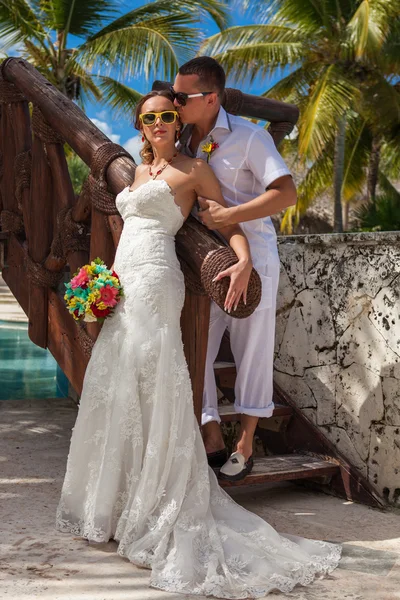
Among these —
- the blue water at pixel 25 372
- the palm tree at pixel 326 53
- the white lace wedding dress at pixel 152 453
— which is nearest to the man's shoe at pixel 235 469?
the white lace wedding dress at pixel 152 453

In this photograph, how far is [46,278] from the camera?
4.64 metres

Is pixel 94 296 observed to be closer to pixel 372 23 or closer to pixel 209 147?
pixel 209 147

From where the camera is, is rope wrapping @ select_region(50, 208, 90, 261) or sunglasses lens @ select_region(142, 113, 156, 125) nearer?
sunglasses lens @ select_region(142, 113, 156, 125)

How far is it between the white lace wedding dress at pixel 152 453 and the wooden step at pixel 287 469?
0.38 metres

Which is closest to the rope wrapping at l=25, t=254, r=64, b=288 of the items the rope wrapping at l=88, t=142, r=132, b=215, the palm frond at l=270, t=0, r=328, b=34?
the rope wrapping at l=88, t=142, r=132, b=215

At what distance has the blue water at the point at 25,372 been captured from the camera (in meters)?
7.84

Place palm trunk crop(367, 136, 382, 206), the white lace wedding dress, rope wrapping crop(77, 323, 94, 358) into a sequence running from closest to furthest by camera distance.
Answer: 1. the white lace wedding dress
2. rope wrapping crop(77, 323, 94, 358)
3. palm trunk crop(367, 136, 382, 206)

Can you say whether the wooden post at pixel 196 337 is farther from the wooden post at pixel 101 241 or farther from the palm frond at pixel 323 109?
the palm frond at pixel 323 109

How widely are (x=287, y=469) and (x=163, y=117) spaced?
1834 millimetres

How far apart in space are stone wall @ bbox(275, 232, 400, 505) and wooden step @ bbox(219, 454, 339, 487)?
16cm

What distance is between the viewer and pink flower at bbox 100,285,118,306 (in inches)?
136

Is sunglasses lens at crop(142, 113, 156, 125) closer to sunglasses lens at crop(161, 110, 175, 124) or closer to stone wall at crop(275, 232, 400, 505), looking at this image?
sunglasses lens at crop(161, 110, 175, 124)

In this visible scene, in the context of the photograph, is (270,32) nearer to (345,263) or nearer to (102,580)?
(345,263)

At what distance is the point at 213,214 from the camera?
345 centimetres
